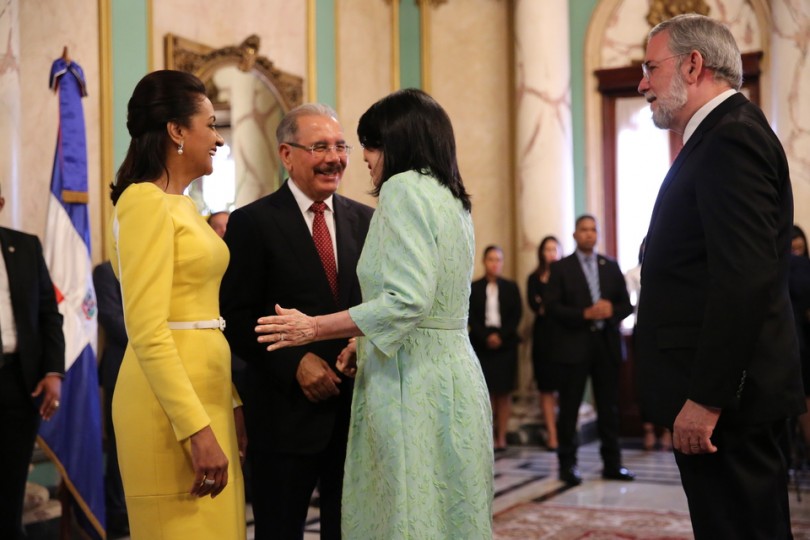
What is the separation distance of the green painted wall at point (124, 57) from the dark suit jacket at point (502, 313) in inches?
127

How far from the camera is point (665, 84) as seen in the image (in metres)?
2.34

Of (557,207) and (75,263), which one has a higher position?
(557,207)

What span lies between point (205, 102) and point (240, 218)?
50 cm

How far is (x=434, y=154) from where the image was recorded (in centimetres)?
237

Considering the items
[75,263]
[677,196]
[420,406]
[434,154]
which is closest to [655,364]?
[677,196]

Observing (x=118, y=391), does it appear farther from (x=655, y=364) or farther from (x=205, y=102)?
(x=655, y=364)

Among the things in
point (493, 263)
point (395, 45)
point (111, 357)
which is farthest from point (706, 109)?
point (395, 45)

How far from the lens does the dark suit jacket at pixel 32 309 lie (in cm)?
403

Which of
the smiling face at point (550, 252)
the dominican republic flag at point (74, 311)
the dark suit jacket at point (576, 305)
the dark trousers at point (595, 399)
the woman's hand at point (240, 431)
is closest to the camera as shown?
the woman's hand at point (240, 431)

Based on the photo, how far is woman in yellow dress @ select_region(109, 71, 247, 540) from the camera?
2.12 m

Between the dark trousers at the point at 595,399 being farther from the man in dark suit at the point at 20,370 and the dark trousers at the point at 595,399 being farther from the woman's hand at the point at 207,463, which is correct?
the woman's hand at the point at 207,463

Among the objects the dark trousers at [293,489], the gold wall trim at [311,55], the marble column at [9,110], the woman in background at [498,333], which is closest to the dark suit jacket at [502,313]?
the woman in background at [498,333]

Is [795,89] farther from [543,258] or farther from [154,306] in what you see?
[154,306]

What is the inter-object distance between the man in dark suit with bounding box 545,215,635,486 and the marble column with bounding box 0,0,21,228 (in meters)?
3.49
